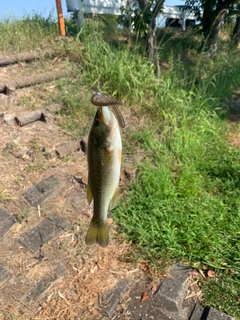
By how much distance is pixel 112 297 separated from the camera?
8.57 feet

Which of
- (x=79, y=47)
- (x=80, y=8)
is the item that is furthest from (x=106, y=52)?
(x=80, y=8)

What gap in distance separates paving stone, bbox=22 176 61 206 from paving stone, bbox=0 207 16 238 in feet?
0.89

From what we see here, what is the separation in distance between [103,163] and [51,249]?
72.8 inches

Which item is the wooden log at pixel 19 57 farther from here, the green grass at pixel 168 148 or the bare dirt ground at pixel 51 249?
the bare dirt ground at pixel 51 249

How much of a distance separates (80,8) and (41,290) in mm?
5079

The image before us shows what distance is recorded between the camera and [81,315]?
2459 mm

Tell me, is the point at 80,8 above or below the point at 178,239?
above

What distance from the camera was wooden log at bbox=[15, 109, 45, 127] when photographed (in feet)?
13.8

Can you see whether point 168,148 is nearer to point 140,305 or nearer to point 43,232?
point 43,232

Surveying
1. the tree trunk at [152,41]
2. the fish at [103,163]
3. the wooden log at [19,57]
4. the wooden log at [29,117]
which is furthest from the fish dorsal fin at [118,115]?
the tree trunk at [152,41]

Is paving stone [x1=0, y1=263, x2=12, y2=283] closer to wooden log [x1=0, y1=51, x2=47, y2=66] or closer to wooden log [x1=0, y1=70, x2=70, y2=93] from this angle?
wooden log [x1=0, y1=70, x2=70, y2=93]

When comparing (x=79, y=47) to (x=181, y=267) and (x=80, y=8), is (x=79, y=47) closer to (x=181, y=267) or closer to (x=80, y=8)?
(x=80, y=8)

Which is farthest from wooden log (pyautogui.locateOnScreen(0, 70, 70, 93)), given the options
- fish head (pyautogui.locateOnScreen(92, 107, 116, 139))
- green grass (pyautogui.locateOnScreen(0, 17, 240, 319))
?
fish head (pyautogui.locateOnScreen(92, 107, 116, 139))

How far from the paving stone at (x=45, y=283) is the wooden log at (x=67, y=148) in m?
1.49
